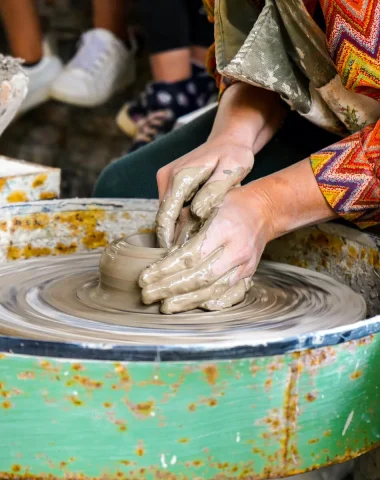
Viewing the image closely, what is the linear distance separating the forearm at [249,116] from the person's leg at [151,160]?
16 cm

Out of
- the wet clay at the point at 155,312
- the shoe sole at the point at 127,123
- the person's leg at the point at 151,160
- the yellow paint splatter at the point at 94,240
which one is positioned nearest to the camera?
the wet clay at the point at 155,312

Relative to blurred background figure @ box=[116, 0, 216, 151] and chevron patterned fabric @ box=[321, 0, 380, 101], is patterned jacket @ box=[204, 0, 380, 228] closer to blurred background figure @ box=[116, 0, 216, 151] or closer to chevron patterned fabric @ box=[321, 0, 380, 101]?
chevron patterned fabric @ box=[321, 0, 380, 101]

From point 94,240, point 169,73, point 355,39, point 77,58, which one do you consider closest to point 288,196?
point 355,39

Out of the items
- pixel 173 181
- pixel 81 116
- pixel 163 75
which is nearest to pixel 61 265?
pixel 173 181

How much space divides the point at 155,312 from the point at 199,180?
233mm

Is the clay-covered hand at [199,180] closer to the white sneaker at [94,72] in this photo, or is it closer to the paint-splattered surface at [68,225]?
the paint-splattered surface at [68,225]

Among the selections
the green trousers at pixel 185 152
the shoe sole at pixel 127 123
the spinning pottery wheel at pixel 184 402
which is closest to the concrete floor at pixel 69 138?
the shoe sole at pixel 127 123

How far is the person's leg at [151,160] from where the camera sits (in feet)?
5.11

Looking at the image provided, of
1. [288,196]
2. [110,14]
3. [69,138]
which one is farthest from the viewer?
[69,138]

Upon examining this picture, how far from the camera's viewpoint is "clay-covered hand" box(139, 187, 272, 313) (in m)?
1.03

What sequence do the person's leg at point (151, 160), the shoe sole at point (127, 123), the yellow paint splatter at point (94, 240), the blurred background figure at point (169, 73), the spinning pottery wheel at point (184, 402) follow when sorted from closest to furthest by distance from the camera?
the spinning pottery wheel at point (184, 402) < the yellow paint splatter at point (94, 240) < the person's leg at point (151, 160) < the blurred background figure at point (169, 73) < the shoe sole at point (127, 123)

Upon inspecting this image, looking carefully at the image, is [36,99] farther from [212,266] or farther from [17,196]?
[212,266]

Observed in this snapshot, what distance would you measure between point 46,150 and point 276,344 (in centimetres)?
267

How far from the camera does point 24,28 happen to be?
3.16 metres
